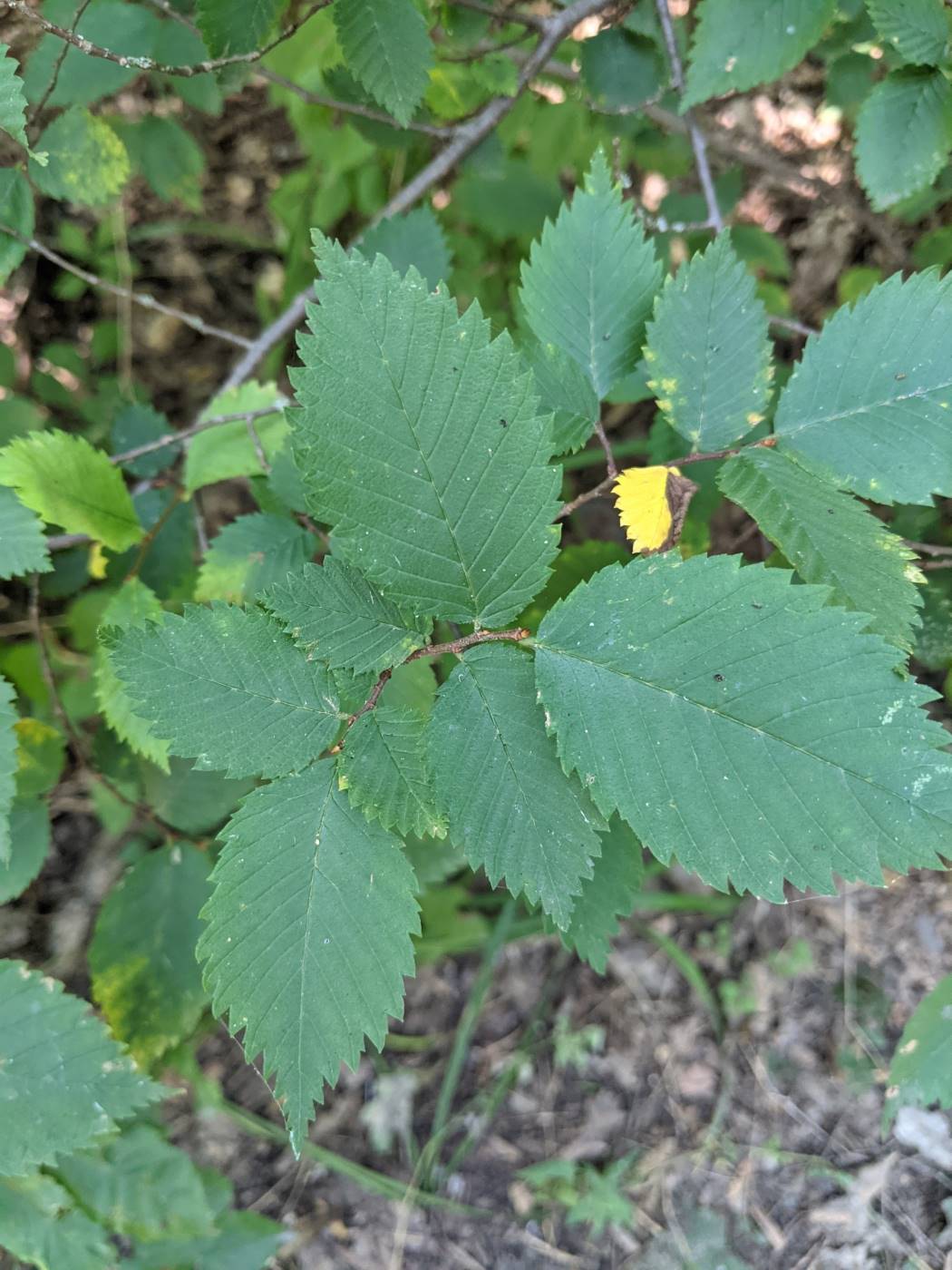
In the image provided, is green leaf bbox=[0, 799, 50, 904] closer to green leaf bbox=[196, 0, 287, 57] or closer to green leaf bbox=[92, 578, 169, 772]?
green leaf bbox=[92, 578, 169, 772]

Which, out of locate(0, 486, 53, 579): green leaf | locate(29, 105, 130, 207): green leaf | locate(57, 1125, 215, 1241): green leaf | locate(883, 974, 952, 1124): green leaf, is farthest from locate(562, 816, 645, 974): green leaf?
locate(29, 105, 130, 207): green leaf

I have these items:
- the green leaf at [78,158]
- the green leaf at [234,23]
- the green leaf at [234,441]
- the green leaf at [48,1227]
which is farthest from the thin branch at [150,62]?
the green leaf at [48,1227]

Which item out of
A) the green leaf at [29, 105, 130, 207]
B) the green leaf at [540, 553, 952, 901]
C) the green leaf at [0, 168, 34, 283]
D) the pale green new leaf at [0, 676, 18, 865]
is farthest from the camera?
the green leaf at [29, 105, 130, 207]

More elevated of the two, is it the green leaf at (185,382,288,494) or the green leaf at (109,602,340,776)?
the green leaf at (185,382,288,494)

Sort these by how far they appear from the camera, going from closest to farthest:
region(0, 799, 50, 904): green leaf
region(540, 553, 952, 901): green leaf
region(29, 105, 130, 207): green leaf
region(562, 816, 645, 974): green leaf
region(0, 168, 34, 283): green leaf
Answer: region(540, 553, 952, 901): green leaf < region(562, 816, 645, 974): green leaf < region(0, 168, 34, 283): green leaf < region(29, 105, 130, 207): green leaf < region(0, 799, 50, 904): green leaf

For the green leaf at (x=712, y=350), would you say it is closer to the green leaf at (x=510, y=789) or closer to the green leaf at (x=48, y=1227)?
the green leaf at (x=510, y=789)
